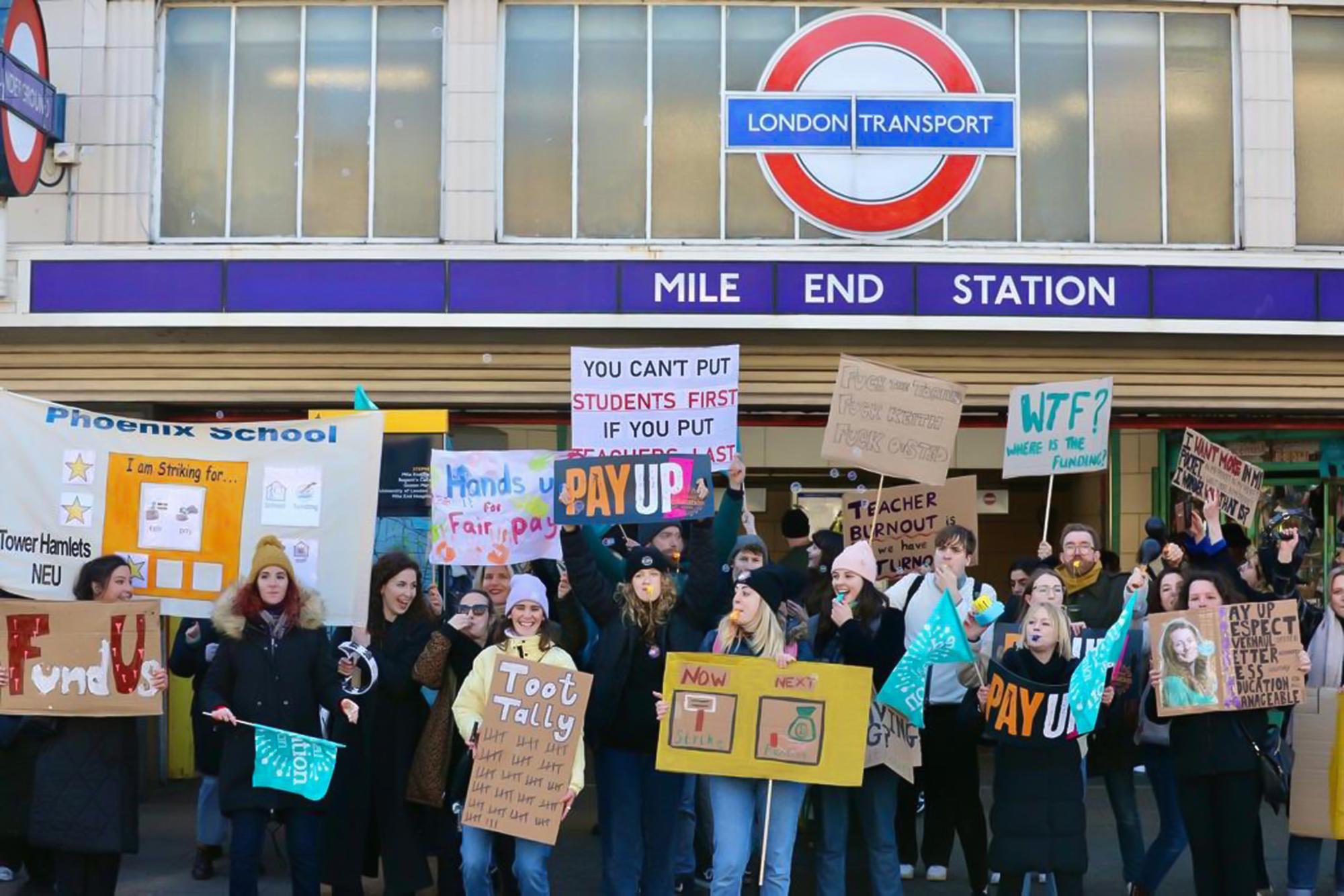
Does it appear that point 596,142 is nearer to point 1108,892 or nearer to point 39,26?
point 39,26

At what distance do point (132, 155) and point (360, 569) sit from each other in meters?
5.67

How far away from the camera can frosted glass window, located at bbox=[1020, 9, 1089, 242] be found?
13.9 metres

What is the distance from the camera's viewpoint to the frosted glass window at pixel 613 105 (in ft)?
45.4

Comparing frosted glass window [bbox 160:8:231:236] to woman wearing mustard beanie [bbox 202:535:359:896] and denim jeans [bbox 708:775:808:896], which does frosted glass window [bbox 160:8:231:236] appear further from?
denim jeans [bbox 708:775:808:896]

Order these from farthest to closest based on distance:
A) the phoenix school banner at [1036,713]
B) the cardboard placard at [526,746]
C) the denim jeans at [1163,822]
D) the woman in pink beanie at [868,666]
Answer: the denim jeans at [1163,822] < the woman in pink beanie at [868,666] < the cardboard placard at [526,746] < the phoenix school banner at [1036,713]

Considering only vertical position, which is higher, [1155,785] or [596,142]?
[596,142]

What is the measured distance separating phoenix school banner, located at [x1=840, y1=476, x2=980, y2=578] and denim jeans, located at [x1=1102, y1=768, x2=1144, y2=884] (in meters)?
2.15

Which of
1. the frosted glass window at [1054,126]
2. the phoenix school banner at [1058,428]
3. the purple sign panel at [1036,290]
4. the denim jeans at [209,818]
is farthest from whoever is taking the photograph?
the frosted glass window at [1054,126]

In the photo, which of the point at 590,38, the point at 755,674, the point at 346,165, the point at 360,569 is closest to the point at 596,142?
the point at 590,38

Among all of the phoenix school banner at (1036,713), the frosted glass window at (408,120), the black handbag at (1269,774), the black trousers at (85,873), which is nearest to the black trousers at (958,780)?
the phoenix school banner at (1036,713)

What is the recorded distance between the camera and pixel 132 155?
13.7 meters

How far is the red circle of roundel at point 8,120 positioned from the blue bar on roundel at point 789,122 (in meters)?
5.29

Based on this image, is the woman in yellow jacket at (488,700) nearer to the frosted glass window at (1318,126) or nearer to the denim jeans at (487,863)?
the denim jeans at (487,863)

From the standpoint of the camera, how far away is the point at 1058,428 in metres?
11.6
